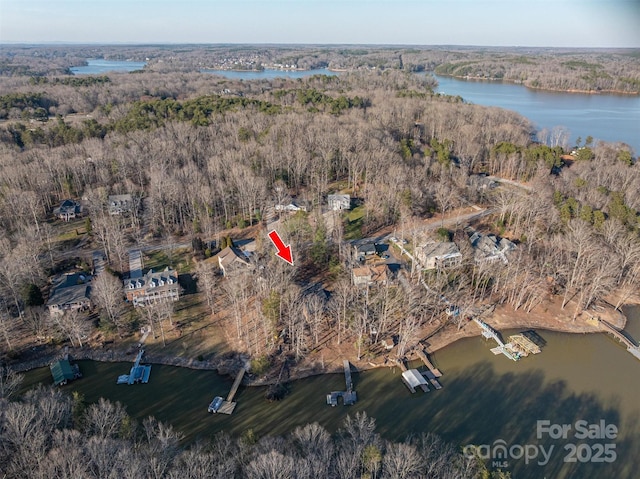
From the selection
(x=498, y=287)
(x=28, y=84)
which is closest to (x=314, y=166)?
(x=498, y=287)

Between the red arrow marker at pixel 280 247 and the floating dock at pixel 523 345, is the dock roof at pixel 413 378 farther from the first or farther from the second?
the red arrow marker at pixel 280 247

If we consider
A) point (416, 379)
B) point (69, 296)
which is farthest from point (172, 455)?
point (69, 296)

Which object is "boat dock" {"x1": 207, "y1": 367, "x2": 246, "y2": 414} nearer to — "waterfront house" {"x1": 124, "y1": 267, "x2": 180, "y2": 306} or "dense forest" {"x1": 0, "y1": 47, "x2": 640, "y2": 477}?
"dense forest" {"x1": 0, "y1": 47, "x2": 640, "y2": 477}

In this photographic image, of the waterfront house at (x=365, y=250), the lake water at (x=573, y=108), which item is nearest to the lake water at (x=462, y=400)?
the waterfront house at (x=365, y=250)

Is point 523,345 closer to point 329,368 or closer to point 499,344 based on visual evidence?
point 499,344

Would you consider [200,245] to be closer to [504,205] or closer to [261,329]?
[261,329]
